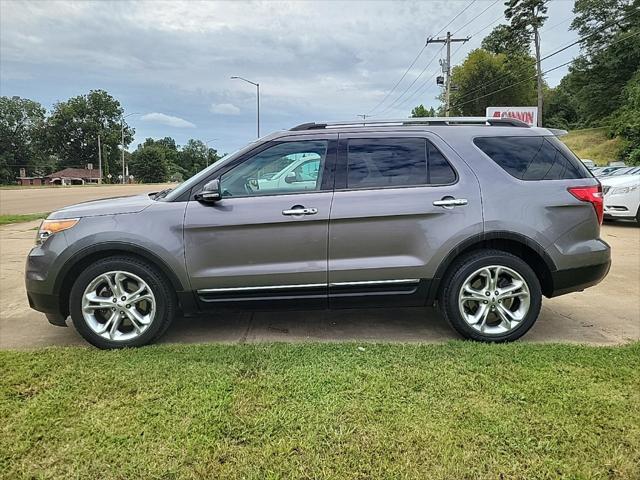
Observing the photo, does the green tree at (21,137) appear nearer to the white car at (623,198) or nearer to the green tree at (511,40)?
the green tree at (511,40)

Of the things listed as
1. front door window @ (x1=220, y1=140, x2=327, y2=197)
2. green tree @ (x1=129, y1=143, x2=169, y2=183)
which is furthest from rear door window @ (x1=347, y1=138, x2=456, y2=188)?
green tree @ (x1=129, y1=143, x2=169, y2=183)

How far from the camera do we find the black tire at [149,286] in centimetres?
368

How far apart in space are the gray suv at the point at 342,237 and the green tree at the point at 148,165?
324 feet

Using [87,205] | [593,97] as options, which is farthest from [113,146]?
[87,205]

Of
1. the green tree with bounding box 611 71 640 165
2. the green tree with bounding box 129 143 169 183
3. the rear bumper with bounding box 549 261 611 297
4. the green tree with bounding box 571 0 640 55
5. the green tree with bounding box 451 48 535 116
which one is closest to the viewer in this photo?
the rear bumper with bounding box 549 261 611 297

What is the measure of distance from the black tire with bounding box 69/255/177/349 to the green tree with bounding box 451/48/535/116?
5931 cm

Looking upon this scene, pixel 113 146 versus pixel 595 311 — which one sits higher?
pixel 113 146

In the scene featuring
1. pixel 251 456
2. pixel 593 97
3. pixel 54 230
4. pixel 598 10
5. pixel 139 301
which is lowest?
pixel 251 456

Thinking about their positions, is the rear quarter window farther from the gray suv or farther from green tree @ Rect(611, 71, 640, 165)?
green tree @ Rect(611, 71, 640, 165)

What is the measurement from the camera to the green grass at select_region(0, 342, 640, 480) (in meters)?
2.29

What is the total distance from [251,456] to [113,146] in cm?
10066

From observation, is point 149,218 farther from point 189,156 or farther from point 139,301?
point 189,156

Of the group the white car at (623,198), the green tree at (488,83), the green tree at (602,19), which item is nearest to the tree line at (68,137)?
the green tree at (488,83)

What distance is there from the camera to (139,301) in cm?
375
